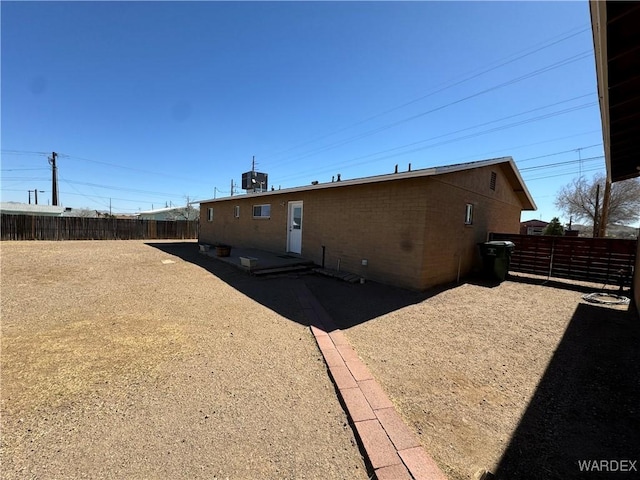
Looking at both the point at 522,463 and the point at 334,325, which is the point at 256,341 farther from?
the point at 522,463

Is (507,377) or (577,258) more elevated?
(577,258)

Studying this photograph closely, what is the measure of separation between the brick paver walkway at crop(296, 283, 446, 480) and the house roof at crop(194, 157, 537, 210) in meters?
4.65

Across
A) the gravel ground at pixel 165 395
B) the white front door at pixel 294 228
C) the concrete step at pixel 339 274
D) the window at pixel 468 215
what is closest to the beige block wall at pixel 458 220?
the window at pixel 468 215

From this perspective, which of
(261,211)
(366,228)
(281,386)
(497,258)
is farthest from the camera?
(261,211)

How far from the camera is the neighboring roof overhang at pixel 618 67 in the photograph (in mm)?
2348

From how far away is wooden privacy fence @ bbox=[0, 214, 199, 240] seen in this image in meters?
17.1

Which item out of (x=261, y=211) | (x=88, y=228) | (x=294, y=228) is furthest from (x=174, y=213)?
(x=294, y=228)

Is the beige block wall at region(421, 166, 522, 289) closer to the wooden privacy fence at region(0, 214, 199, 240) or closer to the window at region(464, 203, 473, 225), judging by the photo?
the window at region(464, 203, 473, 225)

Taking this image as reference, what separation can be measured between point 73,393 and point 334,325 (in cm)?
314

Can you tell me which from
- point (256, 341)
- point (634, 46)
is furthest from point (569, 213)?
point (256, 341)

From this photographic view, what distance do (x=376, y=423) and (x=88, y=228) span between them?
77.8ft

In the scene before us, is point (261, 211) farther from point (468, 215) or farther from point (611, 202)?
point (611, 202)

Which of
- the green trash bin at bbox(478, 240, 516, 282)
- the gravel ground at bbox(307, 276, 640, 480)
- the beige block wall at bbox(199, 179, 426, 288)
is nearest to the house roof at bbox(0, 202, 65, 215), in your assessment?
the beige block wall at bbox(199, 179, 426, 288)

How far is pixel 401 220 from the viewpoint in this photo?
734 centimetres
